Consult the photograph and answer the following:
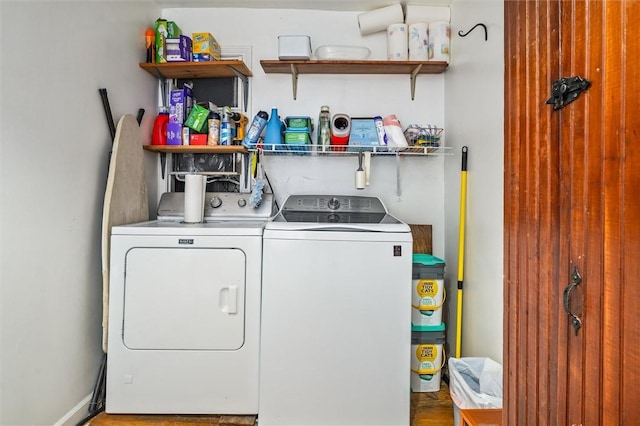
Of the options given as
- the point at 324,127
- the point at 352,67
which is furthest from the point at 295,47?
the point at 324,127

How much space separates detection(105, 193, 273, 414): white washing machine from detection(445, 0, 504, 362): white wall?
1175 mm

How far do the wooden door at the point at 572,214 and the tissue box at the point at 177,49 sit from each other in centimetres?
198

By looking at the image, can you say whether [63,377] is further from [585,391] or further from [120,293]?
[585,391]

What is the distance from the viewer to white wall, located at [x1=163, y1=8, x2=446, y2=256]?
249cm

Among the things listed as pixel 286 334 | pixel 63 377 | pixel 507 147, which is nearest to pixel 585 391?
pixel 507 147

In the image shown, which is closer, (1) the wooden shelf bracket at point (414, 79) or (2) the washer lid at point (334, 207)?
(2) the washer lid at point (334, 207)

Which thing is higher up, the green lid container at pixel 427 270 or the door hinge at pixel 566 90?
the door hinge at pixel 566 90

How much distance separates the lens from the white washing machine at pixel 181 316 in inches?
66.1

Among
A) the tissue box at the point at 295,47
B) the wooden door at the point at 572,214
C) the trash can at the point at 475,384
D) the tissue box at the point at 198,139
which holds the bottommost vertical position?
the trash can at the point at 475,384

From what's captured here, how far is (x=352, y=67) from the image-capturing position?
2338 millimetres

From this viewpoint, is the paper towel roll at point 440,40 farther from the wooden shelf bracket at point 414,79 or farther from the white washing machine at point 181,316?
the white washing machine at point 181,316

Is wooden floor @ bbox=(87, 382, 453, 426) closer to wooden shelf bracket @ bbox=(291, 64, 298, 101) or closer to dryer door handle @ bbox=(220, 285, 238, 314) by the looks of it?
dryer door handle @ bbox=(220, 285, 238, 314)

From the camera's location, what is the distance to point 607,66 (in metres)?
0.67

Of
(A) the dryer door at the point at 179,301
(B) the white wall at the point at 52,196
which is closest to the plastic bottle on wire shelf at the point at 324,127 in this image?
(A) the dryer door at the point at 179,301
